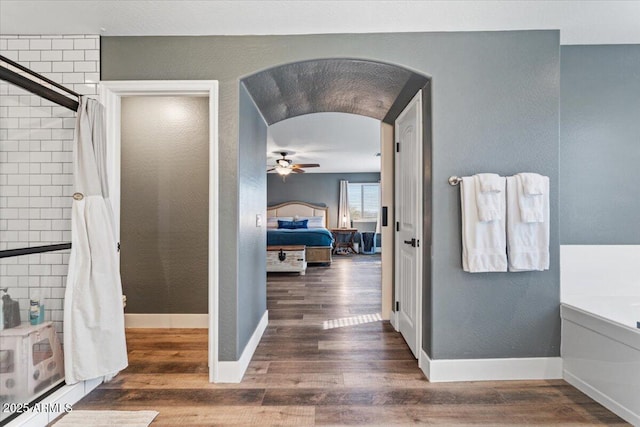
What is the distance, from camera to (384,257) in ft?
12.0

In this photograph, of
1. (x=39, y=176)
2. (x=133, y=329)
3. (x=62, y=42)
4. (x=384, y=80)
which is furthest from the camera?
(x=133, y=329)

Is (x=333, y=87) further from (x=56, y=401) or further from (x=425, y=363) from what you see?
(x=56, y=401)

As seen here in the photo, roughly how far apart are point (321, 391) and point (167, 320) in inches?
77.3

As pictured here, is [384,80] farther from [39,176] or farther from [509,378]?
[39,176]

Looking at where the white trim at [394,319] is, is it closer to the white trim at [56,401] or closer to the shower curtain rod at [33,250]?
the white trim at [56,401]

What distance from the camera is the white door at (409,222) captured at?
262 centimetres

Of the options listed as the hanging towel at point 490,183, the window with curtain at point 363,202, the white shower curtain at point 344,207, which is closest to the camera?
the hanging towel at point 490,183

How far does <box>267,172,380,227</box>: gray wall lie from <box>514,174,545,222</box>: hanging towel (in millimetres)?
7655

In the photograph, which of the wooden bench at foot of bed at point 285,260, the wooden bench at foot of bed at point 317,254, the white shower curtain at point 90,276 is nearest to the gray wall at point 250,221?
the white shower curtain at point 90,276

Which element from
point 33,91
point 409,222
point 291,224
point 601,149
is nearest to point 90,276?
point 33,91

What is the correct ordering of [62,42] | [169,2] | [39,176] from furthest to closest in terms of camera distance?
[62,42] < [39,176] < [169,2]

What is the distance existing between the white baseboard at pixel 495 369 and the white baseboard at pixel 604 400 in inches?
3.4

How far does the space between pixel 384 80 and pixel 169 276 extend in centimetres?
273

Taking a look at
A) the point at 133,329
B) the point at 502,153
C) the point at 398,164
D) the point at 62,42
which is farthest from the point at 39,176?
the point at 502,153
